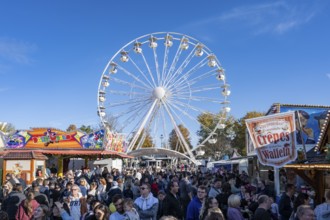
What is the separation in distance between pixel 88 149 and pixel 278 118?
15.9 metres

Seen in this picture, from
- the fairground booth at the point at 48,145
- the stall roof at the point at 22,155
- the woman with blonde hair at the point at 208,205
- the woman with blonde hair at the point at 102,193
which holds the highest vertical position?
the fairground booth at the point at 48,145

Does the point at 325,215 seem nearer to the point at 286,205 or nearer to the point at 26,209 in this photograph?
the point at 286,205

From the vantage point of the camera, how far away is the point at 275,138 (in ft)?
30.7

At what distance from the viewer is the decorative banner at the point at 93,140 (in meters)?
23.4

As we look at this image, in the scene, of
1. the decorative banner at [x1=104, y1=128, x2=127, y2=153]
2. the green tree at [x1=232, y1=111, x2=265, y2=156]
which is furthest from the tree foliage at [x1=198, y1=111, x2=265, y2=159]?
the decorative banner at [x1=104, y1=128, x2=127, y2=153]

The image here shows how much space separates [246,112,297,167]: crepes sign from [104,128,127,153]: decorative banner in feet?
49.4

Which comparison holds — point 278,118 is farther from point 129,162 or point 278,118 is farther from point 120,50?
point 129,162

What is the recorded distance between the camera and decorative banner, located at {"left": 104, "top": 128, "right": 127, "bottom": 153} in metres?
23.8

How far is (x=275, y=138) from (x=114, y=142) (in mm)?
17388

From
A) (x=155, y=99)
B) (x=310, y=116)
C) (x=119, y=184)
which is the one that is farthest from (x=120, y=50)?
(x=119, y=184)

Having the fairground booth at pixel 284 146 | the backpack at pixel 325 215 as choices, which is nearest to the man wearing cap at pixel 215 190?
the fairground booth at pixel 284 146

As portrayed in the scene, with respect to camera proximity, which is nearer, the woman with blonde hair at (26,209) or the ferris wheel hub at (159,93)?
the woman with blonde hair at (26,209)

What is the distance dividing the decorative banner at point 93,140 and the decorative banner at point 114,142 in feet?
1.22

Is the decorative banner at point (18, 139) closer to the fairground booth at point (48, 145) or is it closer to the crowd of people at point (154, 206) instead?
the fairground booth at point (48, 145)
